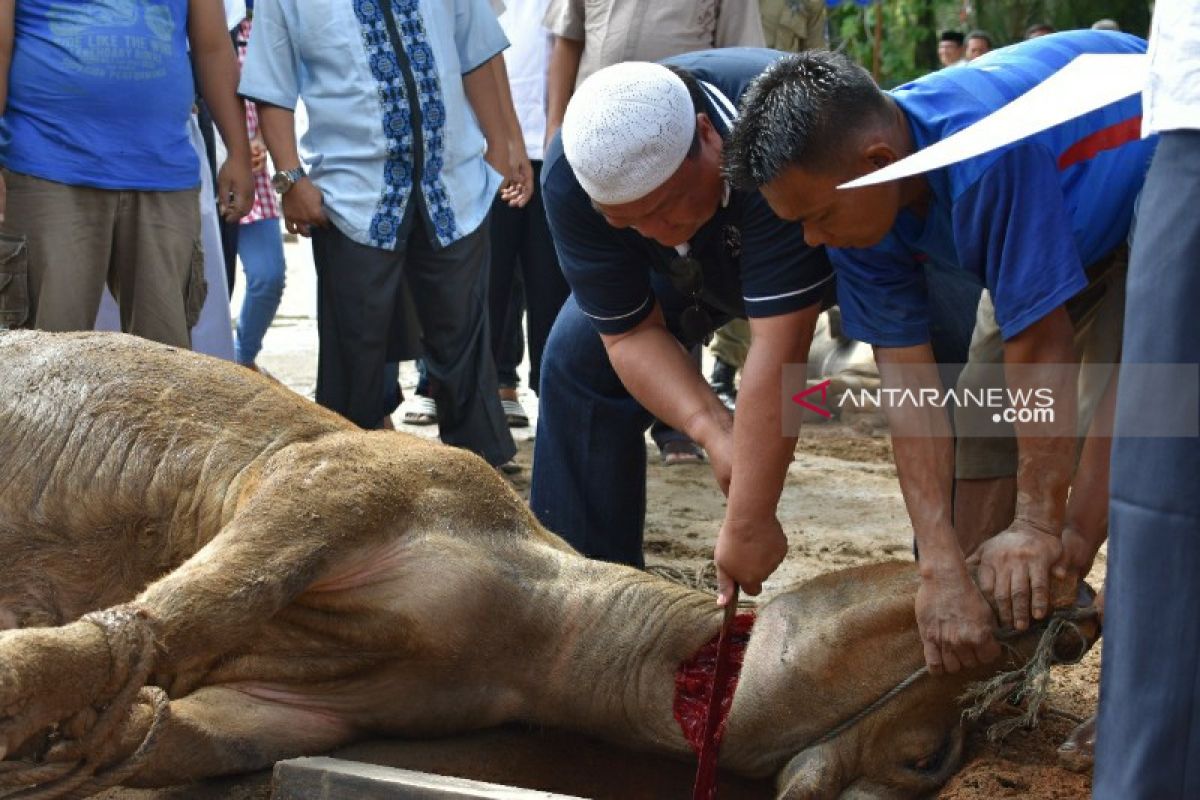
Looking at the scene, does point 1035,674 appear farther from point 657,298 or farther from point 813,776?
point 657,298

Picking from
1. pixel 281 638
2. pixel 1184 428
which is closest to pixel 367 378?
pixel 281 638

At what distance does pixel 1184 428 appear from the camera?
260cm

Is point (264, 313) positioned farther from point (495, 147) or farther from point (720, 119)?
point (720, 119)

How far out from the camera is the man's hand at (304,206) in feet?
20.6

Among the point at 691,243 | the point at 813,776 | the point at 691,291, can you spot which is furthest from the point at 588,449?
the point at 813,776

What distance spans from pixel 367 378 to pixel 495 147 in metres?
1.25

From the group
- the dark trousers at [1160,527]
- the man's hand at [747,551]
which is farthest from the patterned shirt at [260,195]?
the dark trousers at [1160,527]

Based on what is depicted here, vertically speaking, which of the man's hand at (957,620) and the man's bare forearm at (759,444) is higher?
the man's bare forearm at (759,444)

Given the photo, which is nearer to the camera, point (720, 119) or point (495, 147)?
point (720, 119)

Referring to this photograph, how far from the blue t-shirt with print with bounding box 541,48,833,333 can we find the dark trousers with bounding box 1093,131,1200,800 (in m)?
1.52

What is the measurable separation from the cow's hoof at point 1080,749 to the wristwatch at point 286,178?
377 centimetres

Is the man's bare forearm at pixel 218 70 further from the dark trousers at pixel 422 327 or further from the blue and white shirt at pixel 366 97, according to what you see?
the dark trousers at pixel 422 327

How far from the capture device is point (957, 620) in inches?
137

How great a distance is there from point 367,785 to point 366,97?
359 cm
